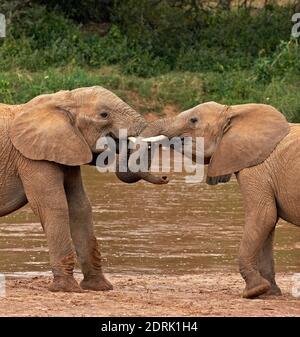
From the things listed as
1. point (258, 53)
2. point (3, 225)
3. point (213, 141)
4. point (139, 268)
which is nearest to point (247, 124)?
point (213, 141)

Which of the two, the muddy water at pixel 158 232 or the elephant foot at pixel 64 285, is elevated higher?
the elephant foot at pixel 64 285

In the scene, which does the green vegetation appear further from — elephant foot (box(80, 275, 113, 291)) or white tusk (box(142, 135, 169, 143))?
white tusk (box(142, 135, 169, 143))

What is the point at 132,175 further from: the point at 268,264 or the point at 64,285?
the point at 268,264

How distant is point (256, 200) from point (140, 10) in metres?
18.1

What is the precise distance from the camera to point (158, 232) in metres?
14.1

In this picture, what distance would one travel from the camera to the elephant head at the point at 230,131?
10141mm

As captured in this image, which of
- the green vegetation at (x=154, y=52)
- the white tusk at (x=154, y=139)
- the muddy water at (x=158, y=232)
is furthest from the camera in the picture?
the green vegetation at (x=154, y=52)

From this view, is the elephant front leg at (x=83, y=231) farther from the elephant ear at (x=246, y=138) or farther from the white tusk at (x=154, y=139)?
the elephant ear at (x=246, y=138)

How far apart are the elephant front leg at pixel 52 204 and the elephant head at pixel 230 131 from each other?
79cm

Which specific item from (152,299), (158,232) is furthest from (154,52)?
(152,299)

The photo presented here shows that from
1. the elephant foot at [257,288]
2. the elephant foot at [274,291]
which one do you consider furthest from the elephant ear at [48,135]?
the elephant foot at [274,291]

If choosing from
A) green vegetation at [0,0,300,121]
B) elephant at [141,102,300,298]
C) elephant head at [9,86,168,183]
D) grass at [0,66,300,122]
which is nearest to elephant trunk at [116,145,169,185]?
elephant head at [9,86,168,183]

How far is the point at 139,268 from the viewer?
12.1 meters

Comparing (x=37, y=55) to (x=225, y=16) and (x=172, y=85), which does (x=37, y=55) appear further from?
(x=225, y=16)
